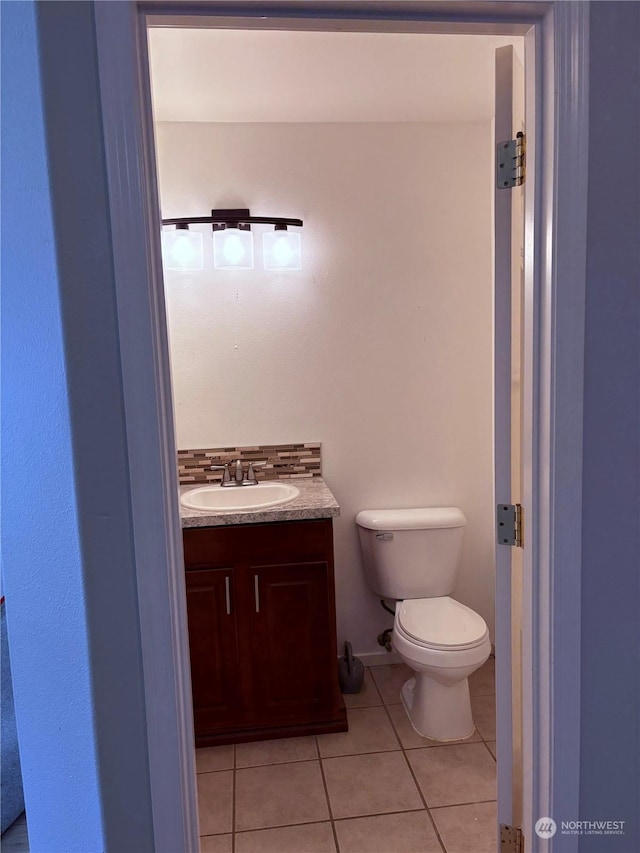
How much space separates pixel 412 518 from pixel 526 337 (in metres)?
1.53

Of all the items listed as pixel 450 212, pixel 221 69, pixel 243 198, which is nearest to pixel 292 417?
pixel 243 198

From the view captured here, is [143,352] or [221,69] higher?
[221,69]

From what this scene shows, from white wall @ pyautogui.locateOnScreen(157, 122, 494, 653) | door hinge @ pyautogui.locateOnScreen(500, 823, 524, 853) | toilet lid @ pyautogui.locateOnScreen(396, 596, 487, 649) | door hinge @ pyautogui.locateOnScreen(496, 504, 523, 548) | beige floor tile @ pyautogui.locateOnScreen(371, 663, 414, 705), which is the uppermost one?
white wall @ pyautogui.locateOnScreen(157, 122, 494, 653)

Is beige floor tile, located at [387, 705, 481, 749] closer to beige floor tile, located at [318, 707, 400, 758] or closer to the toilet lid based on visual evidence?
beige floor tile, located at [318, 707, 400, 758]

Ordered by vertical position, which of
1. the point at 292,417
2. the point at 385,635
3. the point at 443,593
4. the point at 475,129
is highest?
the point at 475,129

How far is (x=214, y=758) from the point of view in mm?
2299

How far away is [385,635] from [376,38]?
2.36m

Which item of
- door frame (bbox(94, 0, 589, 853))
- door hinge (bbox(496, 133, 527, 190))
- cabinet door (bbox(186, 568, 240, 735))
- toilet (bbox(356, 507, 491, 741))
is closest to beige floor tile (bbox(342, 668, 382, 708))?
toilet (bbox(356, 507, 491, 741))

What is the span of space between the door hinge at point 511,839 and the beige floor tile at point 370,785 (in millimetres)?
663

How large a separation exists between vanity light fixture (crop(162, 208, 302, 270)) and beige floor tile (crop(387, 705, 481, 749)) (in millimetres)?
1900

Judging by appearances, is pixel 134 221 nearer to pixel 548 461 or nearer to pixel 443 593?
pixel 548 461

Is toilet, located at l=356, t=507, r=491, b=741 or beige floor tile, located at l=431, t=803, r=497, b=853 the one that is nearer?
beige floor tile, located at l=431, t=803, r=497, b=853

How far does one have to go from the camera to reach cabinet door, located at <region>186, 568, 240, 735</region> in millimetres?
2291

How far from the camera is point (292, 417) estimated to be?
276cm
